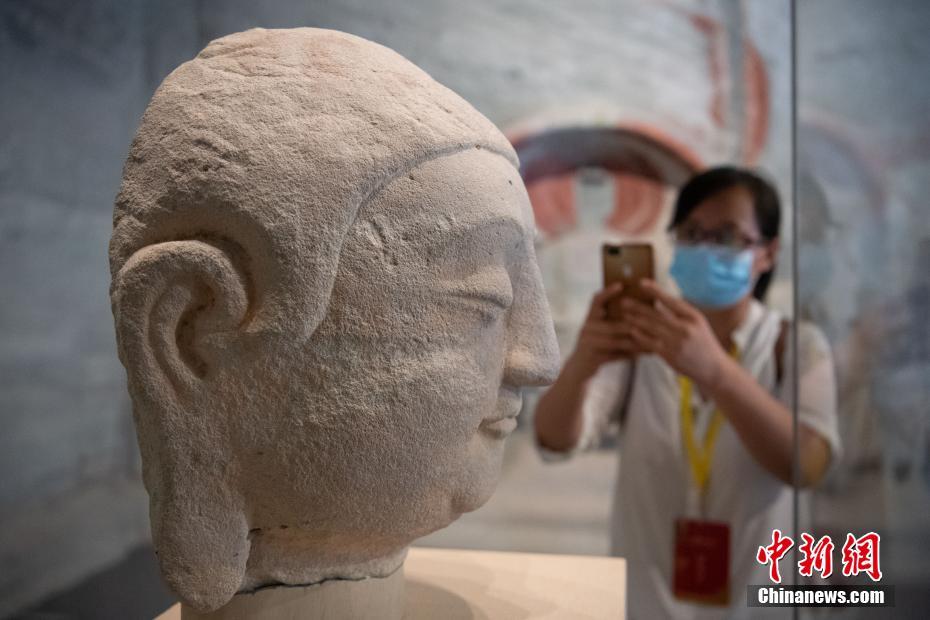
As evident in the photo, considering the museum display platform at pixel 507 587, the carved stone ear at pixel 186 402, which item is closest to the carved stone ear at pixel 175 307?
the carved stone ear at pixel 186 402

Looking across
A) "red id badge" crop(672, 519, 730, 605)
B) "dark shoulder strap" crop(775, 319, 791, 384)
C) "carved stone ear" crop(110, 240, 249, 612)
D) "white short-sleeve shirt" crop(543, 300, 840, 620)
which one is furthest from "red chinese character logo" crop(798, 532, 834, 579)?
"carved stone ear" crop(110, 240, 249, 612)

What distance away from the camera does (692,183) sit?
2.65 m

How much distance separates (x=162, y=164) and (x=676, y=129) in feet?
6.72

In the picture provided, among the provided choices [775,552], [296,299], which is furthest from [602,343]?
[296,299]

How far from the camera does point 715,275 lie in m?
2.45

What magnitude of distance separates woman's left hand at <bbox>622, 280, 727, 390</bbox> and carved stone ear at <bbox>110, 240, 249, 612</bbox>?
1463 millimetres

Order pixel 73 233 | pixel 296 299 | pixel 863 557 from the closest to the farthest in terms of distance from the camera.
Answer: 1. pixel 296 299
2. pixel 863 557
3. pixel 73 233

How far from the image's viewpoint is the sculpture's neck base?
1.46 meters

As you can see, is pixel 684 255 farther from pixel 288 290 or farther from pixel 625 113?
pixel 288 290

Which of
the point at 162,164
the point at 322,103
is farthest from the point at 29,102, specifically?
the point at 322,103

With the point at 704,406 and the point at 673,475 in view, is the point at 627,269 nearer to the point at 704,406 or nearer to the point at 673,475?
the point at 704,406

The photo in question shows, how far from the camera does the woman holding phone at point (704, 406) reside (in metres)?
2.41

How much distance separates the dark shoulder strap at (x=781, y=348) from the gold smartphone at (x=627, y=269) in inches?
16.6

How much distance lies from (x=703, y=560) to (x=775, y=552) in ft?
0.70
